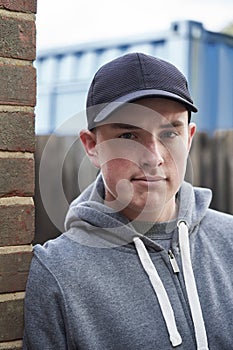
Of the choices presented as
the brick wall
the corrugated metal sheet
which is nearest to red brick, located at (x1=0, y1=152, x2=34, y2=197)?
the brick wall

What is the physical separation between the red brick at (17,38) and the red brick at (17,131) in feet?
0.51

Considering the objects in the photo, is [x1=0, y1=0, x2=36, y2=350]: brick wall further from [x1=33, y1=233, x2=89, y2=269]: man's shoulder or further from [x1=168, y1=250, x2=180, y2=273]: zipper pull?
[x1=168, y1=250, x2=180, y2=273]: zipper pull

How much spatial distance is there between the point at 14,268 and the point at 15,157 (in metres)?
0.29

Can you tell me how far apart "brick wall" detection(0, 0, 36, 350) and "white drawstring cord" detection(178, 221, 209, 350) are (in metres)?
0.48

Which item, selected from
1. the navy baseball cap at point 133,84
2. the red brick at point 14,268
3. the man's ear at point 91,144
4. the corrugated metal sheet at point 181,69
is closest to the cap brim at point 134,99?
the navy baseball cap at point 133,84

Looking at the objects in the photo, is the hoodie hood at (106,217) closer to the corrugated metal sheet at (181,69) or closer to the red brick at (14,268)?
the red brick at (14,268)

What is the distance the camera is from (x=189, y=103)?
207 cm

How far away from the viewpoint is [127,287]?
2014mm

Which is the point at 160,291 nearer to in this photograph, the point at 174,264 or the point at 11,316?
the point at 174,264

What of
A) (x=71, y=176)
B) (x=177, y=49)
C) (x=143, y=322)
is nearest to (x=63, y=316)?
(x=143, y=322)

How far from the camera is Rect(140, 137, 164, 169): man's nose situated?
6.57 feet

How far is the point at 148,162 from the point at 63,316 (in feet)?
1.59

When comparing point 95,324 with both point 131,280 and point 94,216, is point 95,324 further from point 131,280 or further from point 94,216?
point 94,216

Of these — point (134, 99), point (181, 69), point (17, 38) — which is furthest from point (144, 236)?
point (181, 69)
